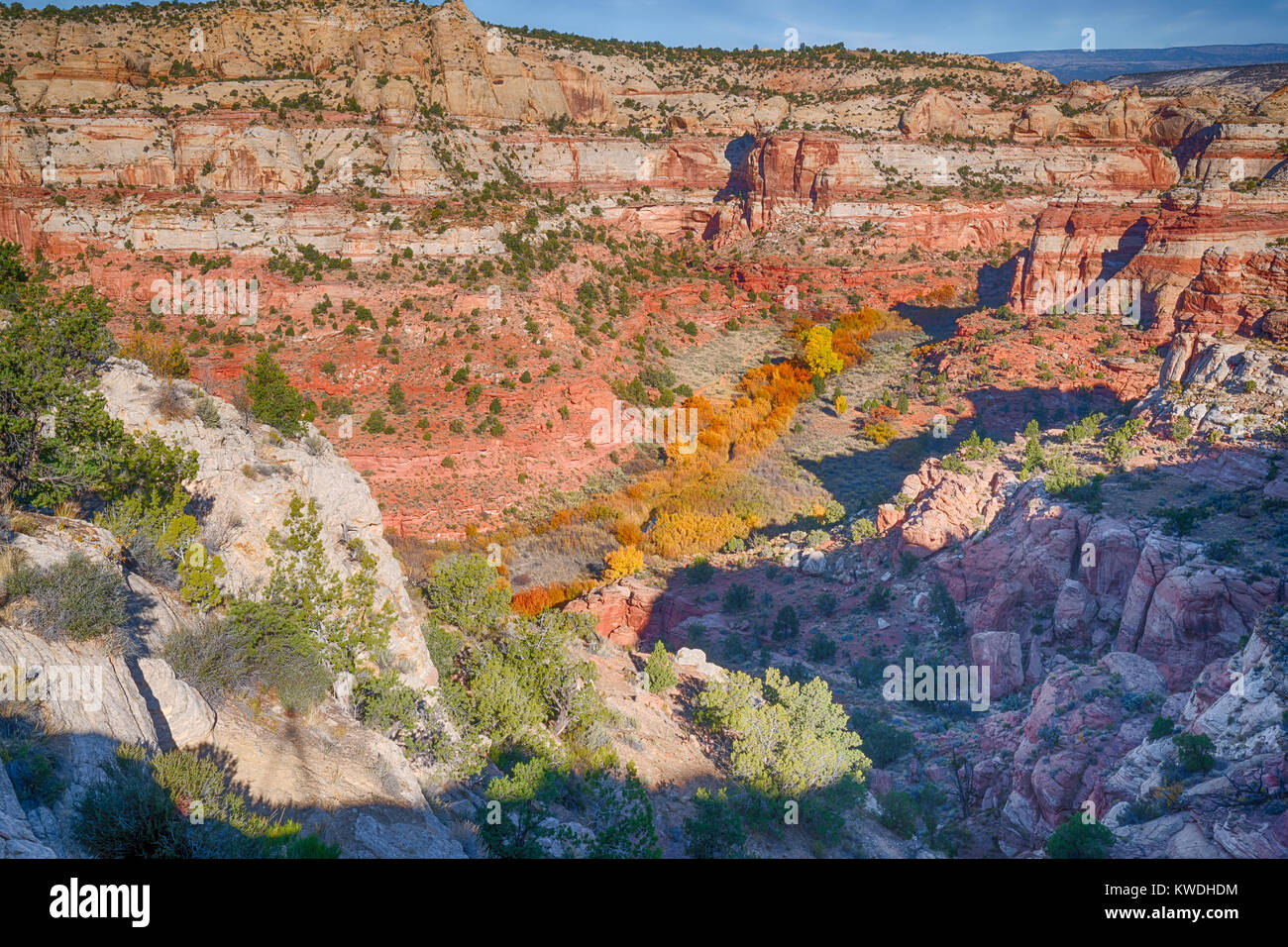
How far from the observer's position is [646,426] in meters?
36.3

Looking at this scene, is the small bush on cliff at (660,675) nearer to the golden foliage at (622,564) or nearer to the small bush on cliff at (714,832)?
the small bush on cliff at (714,832)

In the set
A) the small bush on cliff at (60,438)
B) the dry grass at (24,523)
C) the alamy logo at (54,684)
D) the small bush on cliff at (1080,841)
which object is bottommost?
the small bush on cliff at (1080,841)

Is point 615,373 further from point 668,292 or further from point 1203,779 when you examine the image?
point 1203,779

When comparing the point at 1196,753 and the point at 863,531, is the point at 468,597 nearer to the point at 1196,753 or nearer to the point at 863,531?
the point at 863,531

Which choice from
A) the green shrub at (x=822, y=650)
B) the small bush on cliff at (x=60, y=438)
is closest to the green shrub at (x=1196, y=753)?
the green shrub at (x=822, y=650)

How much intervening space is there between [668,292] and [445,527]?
80.2 feet

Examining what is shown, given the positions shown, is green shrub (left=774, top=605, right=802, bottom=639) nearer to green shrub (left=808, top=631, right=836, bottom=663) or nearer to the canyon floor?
the canyon floor

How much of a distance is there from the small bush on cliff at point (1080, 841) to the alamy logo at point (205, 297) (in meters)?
36.1

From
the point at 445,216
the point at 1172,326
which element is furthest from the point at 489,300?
the point at 1172,326

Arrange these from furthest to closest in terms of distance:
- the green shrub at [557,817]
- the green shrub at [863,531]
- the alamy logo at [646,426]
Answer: the alamy logo at [646,426]
the green shrub at [863,531]
the green shrub at [557,817]

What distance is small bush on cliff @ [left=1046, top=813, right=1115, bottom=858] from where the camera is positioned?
982cm
